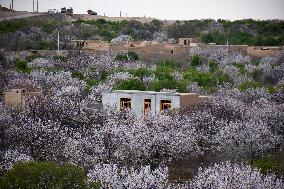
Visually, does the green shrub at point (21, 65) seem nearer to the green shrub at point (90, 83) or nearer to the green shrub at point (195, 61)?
the green shrub at point (90, 83)

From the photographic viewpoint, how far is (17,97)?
91.4 ft

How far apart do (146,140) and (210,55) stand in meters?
33.0

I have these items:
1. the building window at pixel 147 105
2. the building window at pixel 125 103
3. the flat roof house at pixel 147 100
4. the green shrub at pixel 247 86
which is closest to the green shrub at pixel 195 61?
the green shrub at pixel 247 86

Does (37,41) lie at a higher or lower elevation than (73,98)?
higher

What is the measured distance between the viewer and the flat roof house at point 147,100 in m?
25.6

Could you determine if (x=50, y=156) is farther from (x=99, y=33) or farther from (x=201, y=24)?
(x=201, y=24)

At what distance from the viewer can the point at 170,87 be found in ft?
105

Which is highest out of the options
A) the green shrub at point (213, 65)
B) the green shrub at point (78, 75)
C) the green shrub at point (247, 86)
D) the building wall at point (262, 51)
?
the building wall at point (262, 51)

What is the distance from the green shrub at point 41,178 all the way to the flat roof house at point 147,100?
11.0 meters

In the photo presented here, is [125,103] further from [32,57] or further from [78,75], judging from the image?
[32,57]

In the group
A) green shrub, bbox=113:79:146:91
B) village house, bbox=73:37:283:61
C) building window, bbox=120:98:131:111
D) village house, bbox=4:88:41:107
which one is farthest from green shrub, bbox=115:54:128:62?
building window, bbox=120:98:131:111

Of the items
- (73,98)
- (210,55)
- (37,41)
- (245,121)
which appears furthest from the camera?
(37,41)

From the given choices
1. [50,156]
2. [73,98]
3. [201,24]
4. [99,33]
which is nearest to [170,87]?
[73,98]

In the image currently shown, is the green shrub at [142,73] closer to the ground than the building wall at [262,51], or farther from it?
closer to the ground
